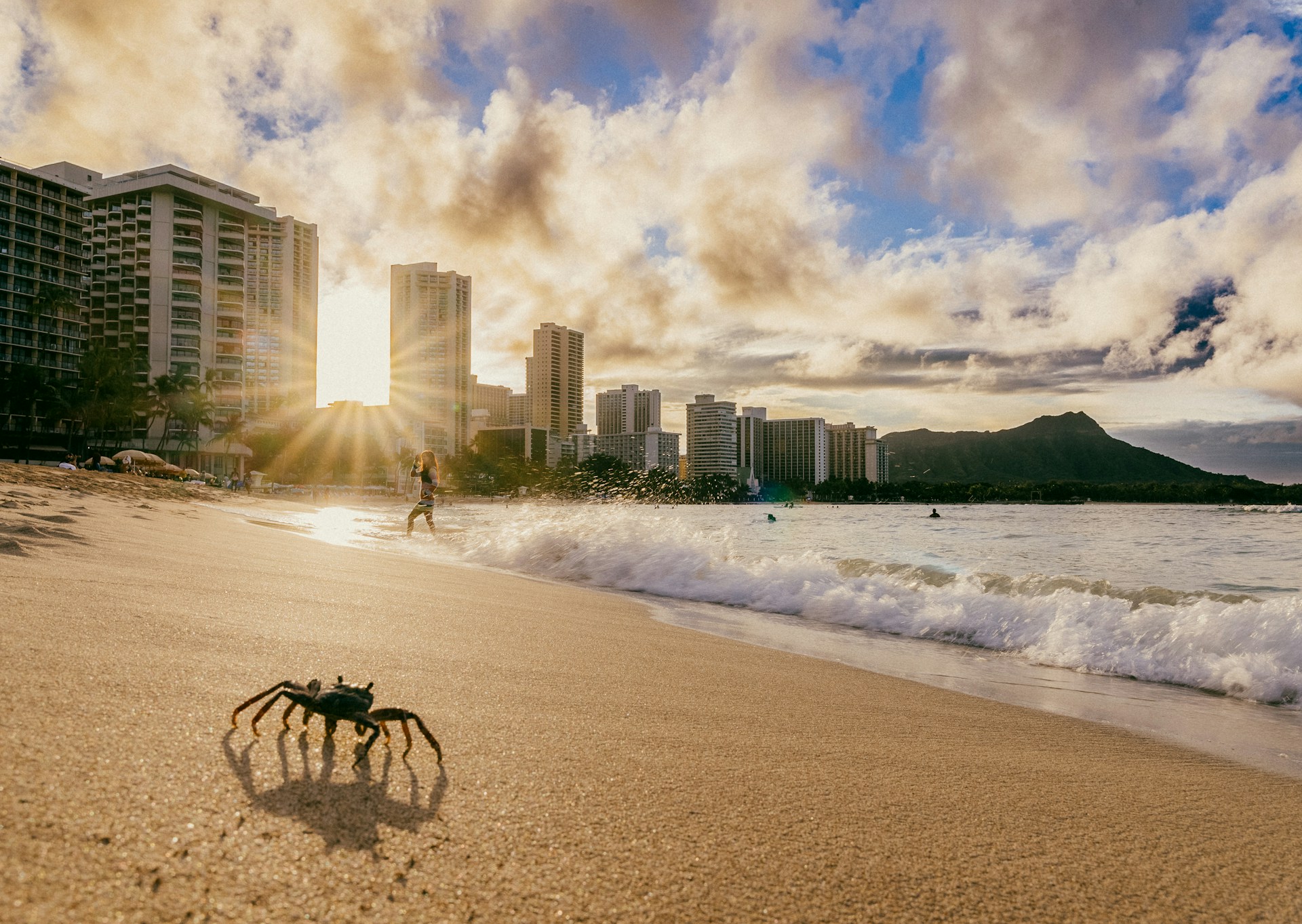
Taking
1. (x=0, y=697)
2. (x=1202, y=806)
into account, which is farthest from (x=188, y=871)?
(x=1202, y=806)

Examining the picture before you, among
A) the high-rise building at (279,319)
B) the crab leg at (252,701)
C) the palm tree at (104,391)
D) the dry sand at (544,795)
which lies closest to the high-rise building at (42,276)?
the palm tree at (104,391)

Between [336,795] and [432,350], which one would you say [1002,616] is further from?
[432,350]

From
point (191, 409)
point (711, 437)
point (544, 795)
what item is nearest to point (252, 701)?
point (544, 795)

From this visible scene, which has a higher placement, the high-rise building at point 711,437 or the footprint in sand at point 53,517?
the high-rise building at point 711,437

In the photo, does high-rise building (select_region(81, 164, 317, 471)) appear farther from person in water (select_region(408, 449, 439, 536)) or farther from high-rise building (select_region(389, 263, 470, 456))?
person in water (select_region(408, 449, 439, 536))

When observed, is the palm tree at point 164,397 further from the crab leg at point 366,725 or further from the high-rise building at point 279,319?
the crab leg at point 366,725
